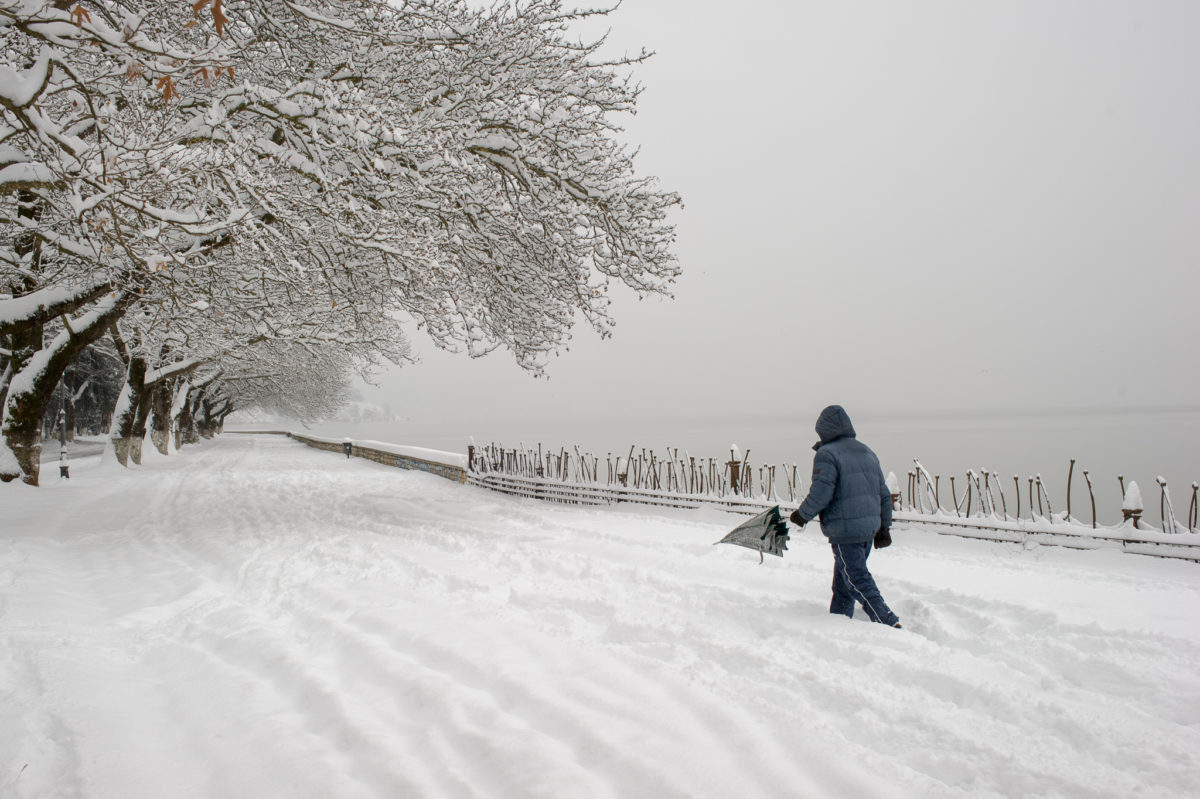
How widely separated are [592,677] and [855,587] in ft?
7.38

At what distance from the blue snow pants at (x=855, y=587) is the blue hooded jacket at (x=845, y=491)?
96 millimetres

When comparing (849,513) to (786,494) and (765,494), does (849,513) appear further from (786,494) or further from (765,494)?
(786,494)

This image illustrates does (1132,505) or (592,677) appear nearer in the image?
(592,677)

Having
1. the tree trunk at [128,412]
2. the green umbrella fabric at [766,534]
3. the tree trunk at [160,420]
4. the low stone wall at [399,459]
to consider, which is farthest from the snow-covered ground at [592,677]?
the tree trunk at [160,420]

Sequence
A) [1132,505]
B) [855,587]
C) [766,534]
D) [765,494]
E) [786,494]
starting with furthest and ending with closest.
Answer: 1. [786,494]
2. [765,494]
3. [1132,505]
4. [766,534]
5. [855,587]

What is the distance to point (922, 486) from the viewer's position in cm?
877

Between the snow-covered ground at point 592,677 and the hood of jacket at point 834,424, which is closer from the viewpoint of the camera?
the snow-covered ground at point 592,677

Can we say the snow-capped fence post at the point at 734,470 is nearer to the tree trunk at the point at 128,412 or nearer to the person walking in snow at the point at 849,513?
the person walking in snow at the point at 849,513

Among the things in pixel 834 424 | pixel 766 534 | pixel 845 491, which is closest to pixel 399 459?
pixel 766 534

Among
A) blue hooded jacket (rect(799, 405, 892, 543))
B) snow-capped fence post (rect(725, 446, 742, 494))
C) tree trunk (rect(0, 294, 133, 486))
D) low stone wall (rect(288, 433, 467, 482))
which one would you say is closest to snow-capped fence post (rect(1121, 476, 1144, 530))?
blue hooded jacket (rect(799, 405, 892, 543))

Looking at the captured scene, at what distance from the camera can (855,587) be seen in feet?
15.5

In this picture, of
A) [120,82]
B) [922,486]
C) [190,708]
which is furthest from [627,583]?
[120,82]

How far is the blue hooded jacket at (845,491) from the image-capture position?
4797 mm

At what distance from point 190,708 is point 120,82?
278 inches
